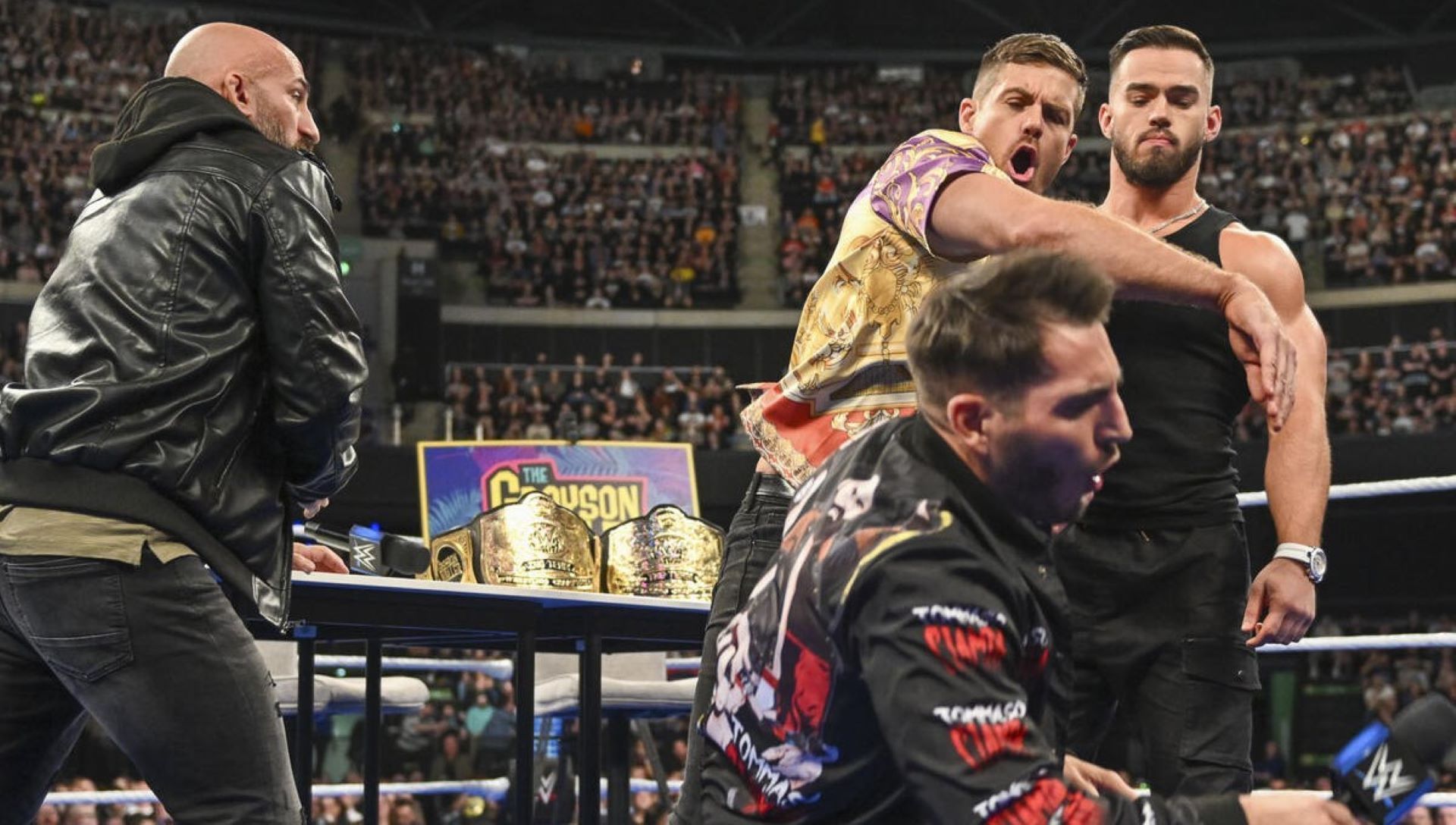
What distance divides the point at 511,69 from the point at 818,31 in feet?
14.3

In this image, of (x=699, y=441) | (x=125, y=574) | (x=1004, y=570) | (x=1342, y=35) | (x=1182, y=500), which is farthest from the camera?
(x=1342, y=35)

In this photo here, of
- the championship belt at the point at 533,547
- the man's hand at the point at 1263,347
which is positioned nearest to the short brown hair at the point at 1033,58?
the man's hand at the point at 1263,347

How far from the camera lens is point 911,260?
237cm

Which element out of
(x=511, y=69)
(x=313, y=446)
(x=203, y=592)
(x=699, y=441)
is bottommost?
(x=699, y=441)

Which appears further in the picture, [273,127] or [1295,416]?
[1295,416]

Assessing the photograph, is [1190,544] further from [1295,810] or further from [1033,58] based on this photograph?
[1295,810]

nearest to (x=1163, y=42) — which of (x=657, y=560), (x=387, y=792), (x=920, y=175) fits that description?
(x=920, y=175)

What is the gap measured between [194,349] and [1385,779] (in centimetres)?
155

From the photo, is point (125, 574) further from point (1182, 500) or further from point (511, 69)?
point (511, 69)

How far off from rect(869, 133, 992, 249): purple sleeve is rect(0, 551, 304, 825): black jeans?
40.9 inches

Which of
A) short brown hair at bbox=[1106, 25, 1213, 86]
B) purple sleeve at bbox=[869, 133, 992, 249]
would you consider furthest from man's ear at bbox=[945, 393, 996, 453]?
short brown hair at bbox=[1106, 25, 1213, 86]

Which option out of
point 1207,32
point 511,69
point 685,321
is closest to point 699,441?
point 685,321

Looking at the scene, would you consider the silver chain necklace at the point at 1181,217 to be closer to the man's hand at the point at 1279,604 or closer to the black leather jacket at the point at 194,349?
the man's hand at the point at 1279,604

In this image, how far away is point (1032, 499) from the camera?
147 centimetres
